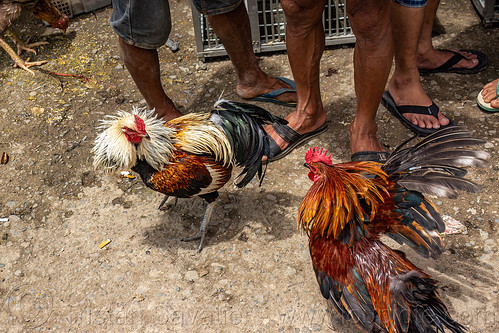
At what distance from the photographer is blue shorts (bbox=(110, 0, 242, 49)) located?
10.2ft

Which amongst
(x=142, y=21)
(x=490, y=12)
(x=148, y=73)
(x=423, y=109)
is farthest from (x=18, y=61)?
(x=490, y=12)

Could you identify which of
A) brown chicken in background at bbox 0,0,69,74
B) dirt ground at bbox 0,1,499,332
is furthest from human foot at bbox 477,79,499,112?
brown chicken in background at bbox 0,0,69,74

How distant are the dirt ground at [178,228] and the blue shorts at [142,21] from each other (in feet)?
3.26

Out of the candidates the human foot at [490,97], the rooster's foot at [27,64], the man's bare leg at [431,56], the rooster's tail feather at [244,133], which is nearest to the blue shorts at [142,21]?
the rooster's tail feather at [244,133]

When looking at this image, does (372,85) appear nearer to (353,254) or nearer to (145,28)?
(353,254)

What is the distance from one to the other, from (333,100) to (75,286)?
242cm

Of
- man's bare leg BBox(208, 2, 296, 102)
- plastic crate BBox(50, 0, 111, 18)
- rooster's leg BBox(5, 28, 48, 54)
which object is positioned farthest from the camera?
plastic crate BBox(50, 0, 111, 18)

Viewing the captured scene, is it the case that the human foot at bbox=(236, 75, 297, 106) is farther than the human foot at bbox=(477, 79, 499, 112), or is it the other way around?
the human foot at bbox=(236, 75, 297, 106)

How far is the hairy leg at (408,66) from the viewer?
3406 mm

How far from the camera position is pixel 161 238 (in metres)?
3.25

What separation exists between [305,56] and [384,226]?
4.48ft

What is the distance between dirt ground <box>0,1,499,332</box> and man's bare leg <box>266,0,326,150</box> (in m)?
0.19

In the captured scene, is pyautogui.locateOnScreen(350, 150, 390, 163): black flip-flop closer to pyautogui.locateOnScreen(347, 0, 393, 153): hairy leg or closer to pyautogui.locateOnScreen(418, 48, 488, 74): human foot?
pyautogui.locateOnScreen(347, 0, 393, 153): hairy leg

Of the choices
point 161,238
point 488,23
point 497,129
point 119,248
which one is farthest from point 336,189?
point 488,23
